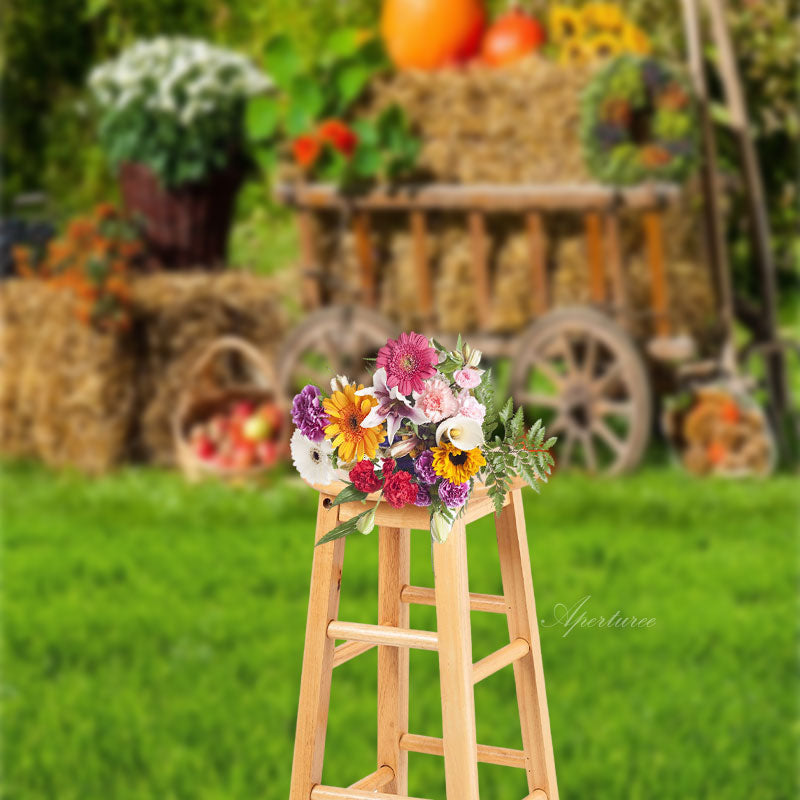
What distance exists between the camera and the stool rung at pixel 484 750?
1457mm

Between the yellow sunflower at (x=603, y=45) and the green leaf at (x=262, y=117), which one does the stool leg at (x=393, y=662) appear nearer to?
the green leaf at (x=262, y=117)

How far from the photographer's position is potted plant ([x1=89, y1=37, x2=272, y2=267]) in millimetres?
5715

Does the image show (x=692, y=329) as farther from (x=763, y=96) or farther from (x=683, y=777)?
(x=683, y=777)

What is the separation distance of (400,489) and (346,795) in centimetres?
37

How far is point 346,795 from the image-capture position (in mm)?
1434

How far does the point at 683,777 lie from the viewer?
2889mm

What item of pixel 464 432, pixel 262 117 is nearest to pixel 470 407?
pixel 464 432

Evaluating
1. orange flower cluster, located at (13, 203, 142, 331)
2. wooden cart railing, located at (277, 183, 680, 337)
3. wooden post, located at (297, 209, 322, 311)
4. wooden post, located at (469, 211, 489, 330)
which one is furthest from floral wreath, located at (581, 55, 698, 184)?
orange flower cluster, located at (13, 203, 142, 331)

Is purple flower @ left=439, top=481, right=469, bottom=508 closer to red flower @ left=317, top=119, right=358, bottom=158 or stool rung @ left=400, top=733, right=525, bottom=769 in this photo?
stool rung @ left=400, top=733, right=525, bottom=769

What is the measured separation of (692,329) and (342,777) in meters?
3.66

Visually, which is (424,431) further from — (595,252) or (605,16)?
(605,16)

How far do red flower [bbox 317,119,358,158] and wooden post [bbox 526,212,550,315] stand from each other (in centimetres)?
84

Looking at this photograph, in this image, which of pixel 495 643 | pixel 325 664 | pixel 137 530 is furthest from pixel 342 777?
pixel 137 530

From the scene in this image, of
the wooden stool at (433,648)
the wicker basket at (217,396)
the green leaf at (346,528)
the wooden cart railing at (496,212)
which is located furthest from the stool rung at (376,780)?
the wooden cart railing at (496,212)
